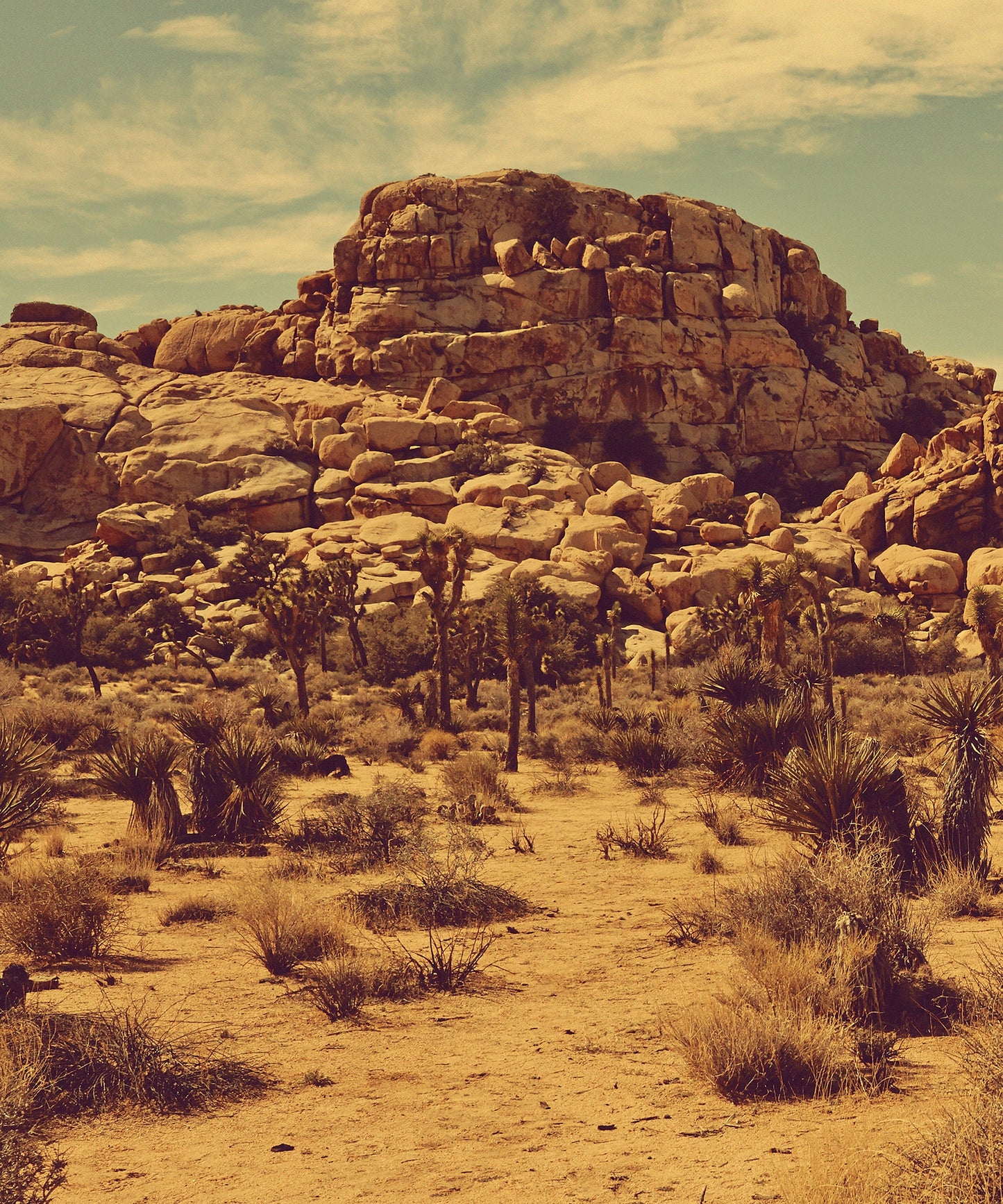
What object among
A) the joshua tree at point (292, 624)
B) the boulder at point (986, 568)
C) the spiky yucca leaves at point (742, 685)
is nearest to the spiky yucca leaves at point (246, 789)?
the spiky yucca leaves at point (742, 685)

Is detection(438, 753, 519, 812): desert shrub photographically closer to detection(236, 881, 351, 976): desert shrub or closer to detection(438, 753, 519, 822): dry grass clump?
detection(438, 753, 519, 822): dry grass clump

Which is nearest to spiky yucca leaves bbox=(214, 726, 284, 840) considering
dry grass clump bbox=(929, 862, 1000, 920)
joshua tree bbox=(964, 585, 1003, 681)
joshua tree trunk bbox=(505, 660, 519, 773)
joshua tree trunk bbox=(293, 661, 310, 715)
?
joshua tree trunk bbox=(505, 660, 519, 773)

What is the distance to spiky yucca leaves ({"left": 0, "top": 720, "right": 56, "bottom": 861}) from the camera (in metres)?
9.72

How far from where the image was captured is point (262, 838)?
14.5m

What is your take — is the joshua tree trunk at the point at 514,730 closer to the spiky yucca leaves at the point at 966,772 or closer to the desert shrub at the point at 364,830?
the desert shrub at the point at 364,830

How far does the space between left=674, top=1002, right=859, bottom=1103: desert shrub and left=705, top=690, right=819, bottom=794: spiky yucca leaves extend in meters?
8.28

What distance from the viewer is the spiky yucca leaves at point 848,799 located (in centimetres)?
1050

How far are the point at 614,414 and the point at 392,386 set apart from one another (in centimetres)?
1496

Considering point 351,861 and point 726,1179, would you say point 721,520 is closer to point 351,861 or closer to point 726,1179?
point 351,861

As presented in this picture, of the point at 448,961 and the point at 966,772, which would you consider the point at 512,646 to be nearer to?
the point at 966,772

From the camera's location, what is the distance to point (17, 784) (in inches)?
412

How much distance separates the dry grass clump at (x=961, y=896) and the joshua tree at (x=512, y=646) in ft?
41.6

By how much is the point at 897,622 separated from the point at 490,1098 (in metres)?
41.4

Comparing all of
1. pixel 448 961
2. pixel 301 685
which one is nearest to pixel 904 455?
pixel 301 685
